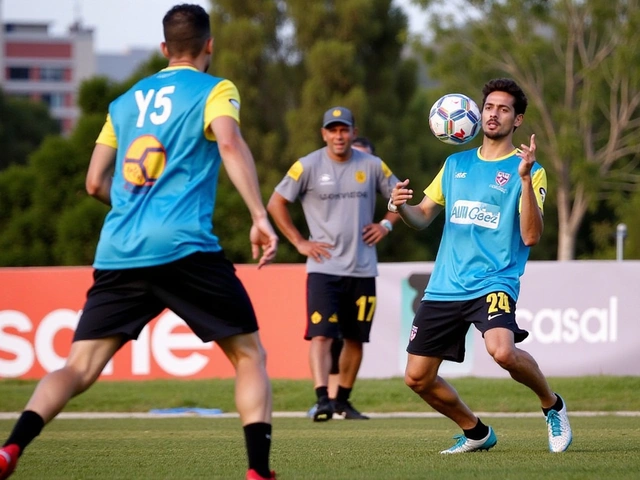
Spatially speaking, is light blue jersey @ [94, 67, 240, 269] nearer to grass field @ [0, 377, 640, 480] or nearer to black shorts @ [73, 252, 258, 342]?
black shorts @ [73, 252, 258, 342]

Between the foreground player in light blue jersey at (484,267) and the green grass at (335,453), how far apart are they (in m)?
0.35

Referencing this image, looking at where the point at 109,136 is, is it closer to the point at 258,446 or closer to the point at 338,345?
the point at 258,446

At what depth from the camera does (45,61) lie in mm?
149500

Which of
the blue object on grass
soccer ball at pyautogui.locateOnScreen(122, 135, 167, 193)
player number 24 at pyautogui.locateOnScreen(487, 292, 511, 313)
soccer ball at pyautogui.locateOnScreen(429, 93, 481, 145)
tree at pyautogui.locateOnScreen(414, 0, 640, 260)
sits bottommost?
the blue object on grass

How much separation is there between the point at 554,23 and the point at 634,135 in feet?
14.7

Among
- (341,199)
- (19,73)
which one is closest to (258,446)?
(341,199)

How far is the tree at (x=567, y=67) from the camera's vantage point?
35188 mm

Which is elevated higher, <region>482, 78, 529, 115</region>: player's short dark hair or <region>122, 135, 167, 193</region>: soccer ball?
<region>482, 78, 529, 115</region>: player's short dark hair

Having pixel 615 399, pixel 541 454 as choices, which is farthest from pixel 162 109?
pixel 615 399

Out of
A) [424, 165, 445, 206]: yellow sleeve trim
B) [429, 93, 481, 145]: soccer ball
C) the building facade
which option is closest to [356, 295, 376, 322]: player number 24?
[429, 93, 481, 145]: soccer ball

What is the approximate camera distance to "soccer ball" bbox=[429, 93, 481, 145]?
792cm

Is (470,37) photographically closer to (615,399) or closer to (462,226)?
(615,399)

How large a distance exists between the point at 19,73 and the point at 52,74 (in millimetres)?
3928

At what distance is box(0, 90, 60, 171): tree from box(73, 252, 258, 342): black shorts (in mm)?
75059
